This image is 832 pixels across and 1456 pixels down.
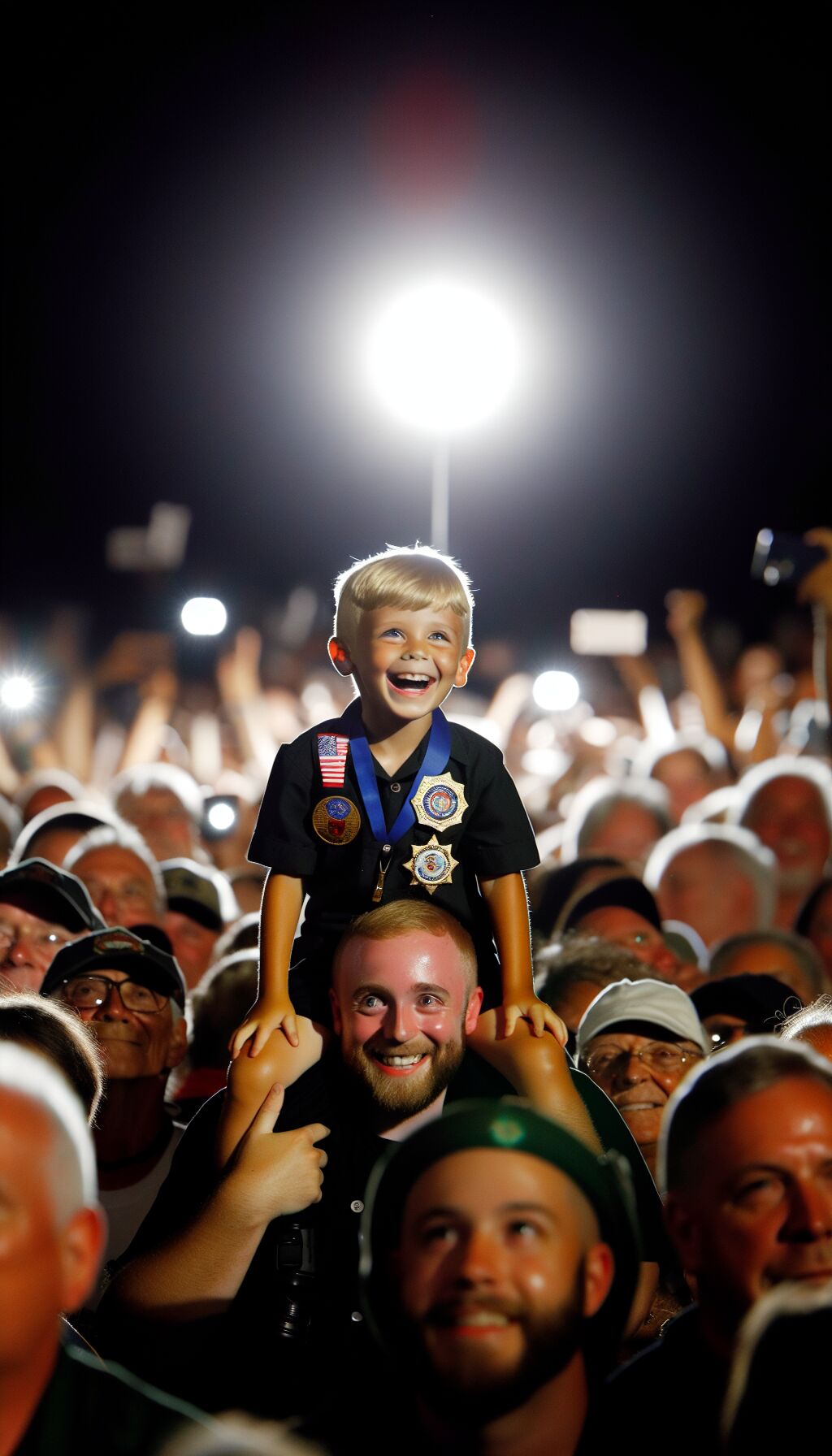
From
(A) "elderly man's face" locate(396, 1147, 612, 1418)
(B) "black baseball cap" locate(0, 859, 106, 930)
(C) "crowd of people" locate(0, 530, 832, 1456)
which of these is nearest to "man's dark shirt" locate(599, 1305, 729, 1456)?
(C) "crowd of people" locate(0, 530, 832, 1456)

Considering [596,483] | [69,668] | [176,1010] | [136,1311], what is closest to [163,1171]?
[176,1010]

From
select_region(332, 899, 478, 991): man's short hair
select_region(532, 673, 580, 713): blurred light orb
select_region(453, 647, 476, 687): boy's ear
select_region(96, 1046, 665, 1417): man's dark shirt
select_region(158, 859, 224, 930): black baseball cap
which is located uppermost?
select_region(532, 673, 580, 713): blurred light orb

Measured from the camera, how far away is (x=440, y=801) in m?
3.54

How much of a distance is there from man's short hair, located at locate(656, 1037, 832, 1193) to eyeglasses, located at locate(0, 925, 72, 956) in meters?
2.74

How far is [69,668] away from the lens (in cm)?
1007

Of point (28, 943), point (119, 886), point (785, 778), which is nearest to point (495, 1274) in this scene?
point (28, 943)

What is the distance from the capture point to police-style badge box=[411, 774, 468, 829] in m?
3.52

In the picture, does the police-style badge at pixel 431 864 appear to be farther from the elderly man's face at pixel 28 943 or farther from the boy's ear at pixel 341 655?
the elderly man's face at pixel 28 943

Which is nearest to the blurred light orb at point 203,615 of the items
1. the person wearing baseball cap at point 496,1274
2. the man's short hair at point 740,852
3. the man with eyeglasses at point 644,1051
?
the man's short hair at point 740,852

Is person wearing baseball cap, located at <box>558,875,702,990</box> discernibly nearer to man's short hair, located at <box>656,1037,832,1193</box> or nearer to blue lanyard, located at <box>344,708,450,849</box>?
blue lanyard, located at <box>344,708,450,849</box>

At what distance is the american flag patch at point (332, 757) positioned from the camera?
356 cm

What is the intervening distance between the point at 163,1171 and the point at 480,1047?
123 cm

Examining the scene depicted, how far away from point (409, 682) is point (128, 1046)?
1.53 meters

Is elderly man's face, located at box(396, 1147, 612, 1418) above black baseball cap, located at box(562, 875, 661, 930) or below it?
below
